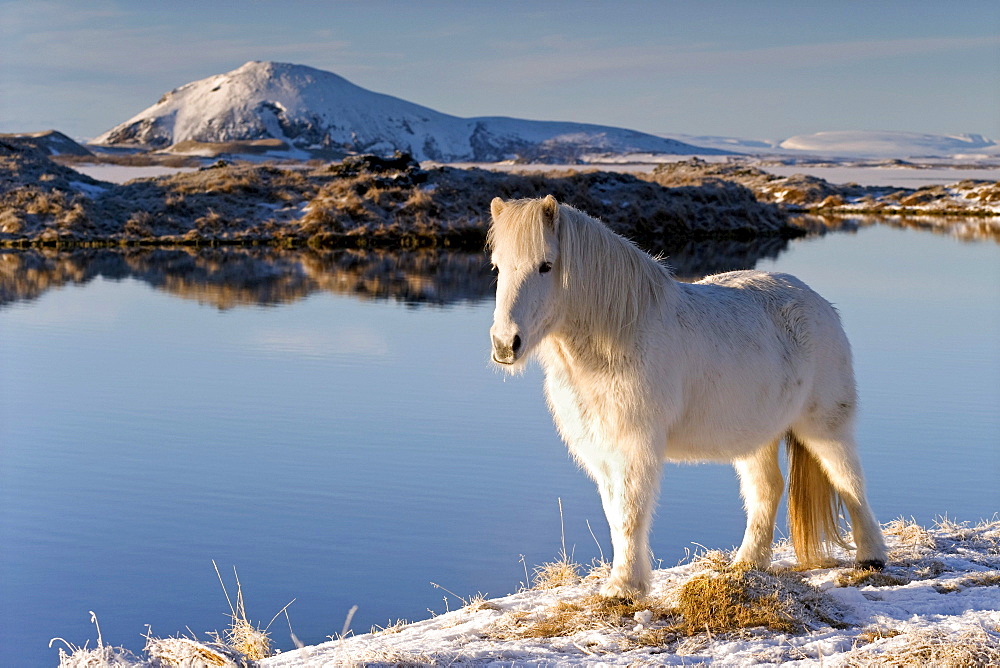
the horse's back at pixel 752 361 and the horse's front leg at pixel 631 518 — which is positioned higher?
Answer: the horse's back at pixel 752 361

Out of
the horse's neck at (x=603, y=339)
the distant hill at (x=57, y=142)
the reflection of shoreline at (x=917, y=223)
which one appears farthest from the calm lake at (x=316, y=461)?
the distant hill at (x=57, y=142)

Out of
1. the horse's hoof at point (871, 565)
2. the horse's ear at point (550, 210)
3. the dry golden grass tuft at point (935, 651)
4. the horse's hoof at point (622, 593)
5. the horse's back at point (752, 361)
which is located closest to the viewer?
the dry golden grass tuft at point (935, 651)

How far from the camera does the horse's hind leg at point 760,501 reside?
5.66m

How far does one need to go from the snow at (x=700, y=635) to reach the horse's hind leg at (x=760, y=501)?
29 cm

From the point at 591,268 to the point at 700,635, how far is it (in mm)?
1674

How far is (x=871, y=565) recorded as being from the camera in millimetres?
5547

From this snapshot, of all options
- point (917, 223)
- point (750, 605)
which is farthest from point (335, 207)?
point (750, 605)

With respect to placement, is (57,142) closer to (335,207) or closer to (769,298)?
(335,207)

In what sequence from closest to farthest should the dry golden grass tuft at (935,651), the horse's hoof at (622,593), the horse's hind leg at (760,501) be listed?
the dry golden grass tuft at (935,651), the horse's hoof at (622,593), the horse's hind leg at (760,501)

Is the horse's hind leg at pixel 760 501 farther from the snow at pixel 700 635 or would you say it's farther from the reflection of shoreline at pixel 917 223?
the reflection of shoreline at pixel 917 223

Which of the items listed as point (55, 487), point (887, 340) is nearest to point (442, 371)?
point (55, 487)

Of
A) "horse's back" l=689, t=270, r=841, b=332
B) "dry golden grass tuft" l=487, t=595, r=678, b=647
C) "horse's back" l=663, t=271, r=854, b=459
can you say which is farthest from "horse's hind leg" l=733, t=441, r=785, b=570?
"dry golden grass tuft" l=487, t=595, r=678, b=647

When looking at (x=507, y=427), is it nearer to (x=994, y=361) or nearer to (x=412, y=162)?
(x=994, y=361)

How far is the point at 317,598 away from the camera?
575cm
